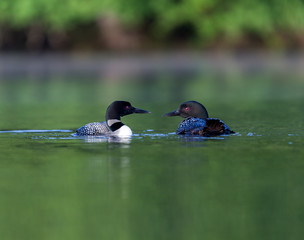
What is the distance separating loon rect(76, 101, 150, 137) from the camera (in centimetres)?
1137

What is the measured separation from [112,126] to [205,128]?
1.18 m

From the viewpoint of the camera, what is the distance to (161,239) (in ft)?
18.4

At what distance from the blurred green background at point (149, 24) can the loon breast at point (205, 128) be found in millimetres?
34293

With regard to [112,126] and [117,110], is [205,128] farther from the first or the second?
[117,110]

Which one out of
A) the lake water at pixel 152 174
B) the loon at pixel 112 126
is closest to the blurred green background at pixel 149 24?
the lake water at pixel 152 174

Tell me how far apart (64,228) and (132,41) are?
1671 inches

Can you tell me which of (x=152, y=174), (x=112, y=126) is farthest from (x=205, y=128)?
(x=152, y=174)

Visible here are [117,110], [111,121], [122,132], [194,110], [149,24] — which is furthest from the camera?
[149,24]

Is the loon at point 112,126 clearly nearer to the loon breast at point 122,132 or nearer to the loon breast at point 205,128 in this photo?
the loon breast at point 122,132

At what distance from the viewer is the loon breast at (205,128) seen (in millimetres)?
11148

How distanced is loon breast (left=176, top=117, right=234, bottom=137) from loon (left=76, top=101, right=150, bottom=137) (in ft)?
2.20

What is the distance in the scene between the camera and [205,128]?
11.2m

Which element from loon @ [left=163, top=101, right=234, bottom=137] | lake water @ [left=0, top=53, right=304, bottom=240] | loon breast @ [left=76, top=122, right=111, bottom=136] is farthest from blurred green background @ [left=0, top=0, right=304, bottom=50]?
loon @ [left=163, top=101, right=234, bottom=137]

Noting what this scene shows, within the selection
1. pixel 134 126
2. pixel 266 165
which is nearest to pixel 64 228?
pixel 266 165
